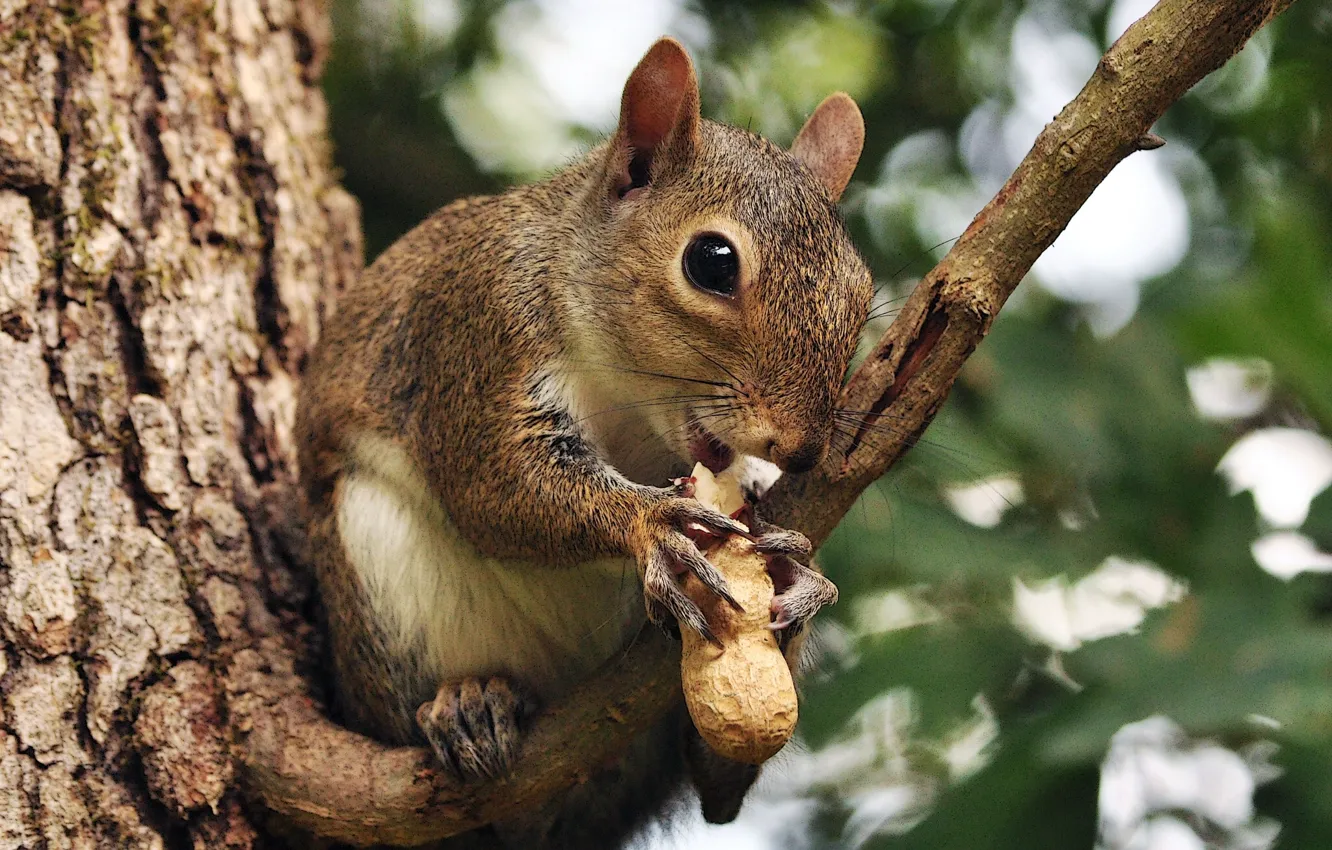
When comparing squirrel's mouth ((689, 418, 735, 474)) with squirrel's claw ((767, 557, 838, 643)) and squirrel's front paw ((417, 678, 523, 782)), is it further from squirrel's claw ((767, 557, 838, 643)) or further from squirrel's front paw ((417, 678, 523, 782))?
squirrel's front paw ((417, 678, 523, 782))

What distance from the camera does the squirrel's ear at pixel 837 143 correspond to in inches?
116

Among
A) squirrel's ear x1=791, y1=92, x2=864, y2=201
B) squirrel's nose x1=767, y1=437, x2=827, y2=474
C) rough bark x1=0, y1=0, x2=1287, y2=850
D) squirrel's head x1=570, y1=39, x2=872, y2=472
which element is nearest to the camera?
rough bark x1=0, y1=0, x2=1287, y2=850

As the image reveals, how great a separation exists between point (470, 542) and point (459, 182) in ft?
6.66

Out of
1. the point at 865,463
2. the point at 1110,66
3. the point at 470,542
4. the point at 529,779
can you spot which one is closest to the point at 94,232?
the point at 470,542

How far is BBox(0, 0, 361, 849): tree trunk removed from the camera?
2.51m

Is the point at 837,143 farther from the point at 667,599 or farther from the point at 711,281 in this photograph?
the point at 667,599

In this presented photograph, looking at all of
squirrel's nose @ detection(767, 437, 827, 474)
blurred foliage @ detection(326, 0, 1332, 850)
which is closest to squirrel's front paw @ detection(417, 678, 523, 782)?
squirrel's nose @ detection(767, 437, 827, 474)

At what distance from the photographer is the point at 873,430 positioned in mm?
2180

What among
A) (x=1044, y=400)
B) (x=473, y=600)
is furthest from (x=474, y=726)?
(x=1044, y=400)

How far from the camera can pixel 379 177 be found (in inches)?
178

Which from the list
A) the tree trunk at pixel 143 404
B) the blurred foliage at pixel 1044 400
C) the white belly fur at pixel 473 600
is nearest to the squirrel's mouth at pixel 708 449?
the white belly fur at pixel 473 600

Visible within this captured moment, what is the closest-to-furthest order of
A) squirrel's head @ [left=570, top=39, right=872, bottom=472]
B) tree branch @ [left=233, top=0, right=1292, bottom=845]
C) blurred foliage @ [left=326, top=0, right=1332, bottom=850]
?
1. tree branch @ [left=233, top=0, right=1292, bottom=845]
2. squirrel's head @ [left=570, top=39, right=872, bottom=472]
3. blurred foliage @ [left=326, top=0, right=1332, bottom=850]

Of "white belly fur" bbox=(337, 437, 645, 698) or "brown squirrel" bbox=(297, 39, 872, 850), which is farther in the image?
"white belly fur" bbox=(337, 437, 645, 698)

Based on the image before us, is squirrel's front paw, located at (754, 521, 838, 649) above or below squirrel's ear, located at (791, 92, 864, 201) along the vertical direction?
below
